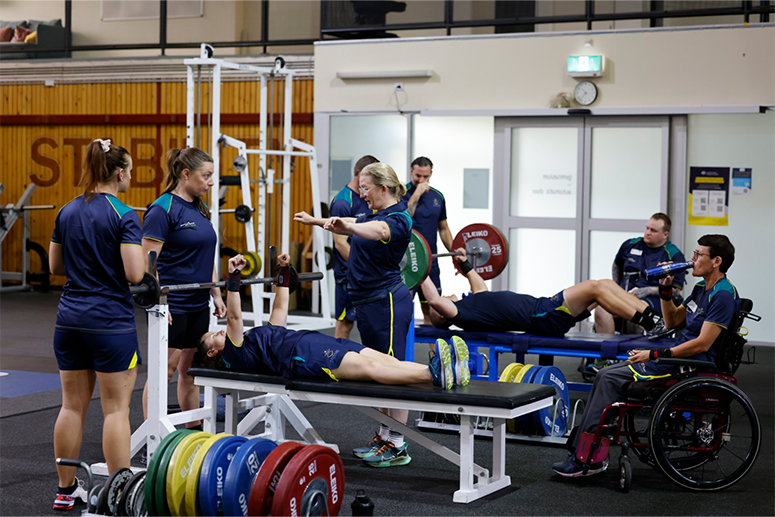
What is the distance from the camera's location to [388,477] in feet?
12.1

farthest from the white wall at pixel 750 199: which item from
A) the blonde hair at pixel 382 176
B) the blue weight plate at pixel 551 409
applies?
the blonde hair at pixel 382 176

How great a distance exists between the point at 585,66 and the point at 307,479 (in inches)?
216

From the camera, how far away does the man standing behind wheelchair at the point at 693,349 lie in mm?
3646

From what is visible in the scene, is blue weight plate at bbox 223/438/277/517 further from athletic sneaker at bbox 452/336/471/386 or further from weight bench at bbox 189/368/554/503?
athletic sneaker at bbox 452/336/471/386

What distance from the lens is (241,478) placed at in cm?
282

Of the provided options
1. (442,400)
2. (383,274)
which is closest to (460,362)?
(442,400)

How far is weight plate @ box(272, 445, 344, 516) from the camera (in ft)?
8.89

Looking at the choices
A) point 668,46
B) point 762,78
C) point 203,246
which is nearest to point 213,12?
point 668,46

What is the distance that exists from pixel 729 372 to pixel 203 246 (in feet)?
7.66

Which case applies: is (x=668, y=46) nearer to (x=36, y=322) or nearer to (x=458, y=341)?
(x=458, y=341)

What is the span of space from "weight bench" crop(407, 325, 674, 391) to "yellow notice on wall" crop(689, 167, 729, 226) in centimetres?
316

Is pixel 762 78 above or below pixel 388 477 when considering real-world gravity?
above

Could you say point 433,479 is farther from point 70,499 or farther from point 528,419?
point 70,499

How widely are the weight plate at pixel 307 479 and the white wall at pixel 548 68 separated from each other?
5.36m
